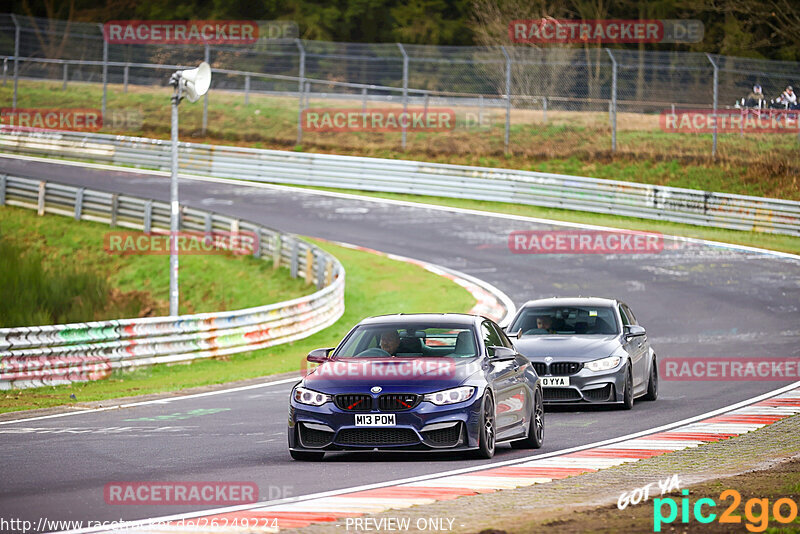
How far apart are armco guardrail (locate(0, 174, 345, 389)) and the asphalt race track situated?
3.29 m

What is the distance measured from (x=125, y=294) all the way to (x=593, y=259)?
12349 millimetres

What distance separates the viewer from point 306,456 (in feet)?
36.8

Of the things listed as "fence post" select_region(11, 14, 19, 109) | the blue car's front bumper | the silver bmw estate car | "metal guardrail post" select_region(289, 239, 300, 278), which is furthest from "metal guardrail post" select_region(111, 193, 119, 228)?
the blue car's front bumper

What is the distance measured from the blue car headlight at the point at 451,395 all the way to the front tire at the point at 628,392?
5.29 meters

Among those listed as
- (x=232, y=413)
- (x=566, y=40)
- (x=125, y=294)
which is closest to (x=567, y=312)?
(x=232, y=413)

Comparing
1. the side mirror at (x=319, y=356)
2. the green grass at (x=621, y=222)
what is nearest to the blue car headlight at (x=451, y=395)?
the side mirror at (x=319, y=356)

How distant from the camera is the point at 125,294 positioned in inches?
1254

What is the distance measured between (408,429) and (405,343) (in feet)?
4.03

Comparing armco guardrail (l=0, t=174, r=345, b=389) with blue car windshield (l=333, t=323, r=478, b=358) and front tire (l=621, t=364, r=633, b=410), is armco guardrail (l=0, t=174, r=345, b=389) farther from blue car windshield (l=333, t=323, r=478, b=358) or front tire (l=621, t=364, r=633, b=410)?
front tire (l=621, t=364, r=633, b=410)

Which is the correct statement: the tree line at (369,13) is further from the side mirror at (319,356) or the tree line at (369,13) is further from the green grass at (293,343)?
the side mirror at (319,356)

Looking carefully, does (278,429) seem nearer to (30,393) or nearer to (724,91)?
(30,393)

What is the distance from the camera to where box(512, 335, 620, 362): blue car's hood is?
15.8 metres

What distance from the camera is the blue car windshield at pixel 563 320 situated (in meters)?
16.9

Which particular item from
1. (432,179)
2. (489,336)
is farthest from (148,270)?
(489,336)
